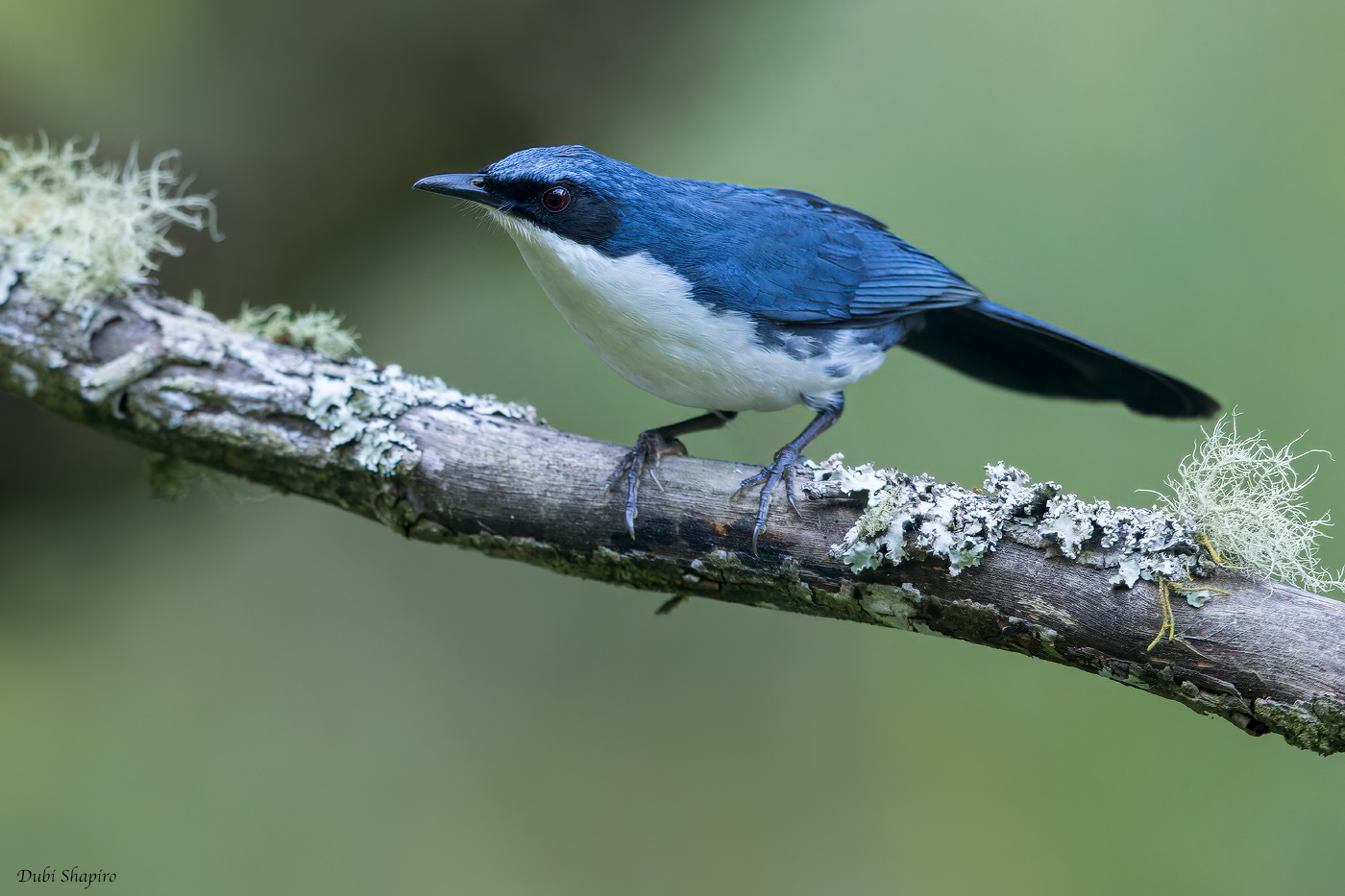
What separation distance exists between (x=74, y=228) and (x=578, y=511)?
5.00 ft

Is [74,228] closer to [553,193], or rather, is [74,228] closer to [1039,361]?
[553,193]

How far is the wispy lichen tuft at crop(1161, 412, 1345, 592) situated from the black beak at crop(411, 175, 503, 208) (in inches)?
51.5

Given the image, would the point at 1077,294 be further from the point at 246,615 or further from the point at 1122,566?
the point at 246,615

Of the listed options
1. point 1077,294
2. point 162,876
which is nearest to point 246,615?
point 162,876

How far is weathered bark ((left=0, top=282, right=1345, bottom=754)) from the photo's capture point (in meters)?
1.30

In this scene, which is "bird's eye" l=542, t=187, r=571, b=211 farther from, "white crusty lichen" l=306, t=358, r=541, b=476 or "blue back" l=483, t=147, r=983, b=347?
"white crusty lichen" l=306, t=358, r=541, b=476

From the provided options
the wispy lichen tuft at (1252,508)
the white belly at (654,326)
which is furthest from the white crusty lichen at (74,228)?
the wispy lichen tuft at (1252,508)

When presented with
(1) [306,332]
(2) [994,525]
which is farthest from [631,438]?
(2) [994,525]

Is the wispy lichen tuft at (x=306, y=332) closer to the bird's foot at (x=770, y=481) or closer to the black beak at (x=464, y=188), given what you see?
the black beak at (x=464, y=188)

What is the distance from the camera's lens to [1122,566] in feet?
4.50

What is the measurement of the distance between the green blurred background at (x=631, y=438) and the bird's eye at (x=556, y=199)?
4.09ft

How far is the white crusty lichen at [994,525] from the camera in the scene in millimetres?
1379

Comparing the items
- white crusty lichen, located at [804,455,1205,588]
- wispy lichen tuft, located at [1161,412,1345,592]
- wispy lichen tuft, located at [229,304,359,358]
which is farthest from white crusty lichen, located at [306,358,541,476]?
wispy lichen tuft, located at [1161,412,1345,592]

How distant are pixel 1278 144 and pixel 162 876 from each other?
14.6 ft
